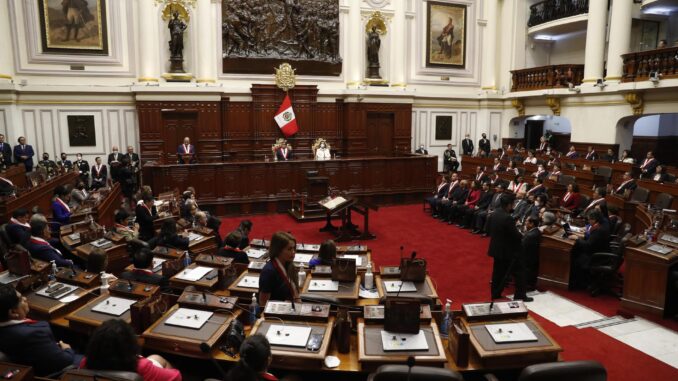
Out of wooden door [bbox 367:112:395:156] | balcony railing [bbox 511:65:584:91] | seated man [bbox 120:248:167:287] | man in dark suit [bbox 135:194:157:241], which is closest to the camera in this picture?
seated man [bbox 120:248:167:287]

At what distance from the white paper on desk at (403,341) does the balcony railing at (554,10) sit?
16203mm

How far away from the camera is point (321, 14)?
51.8 ft

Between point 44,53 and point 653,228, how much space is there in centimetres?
1581

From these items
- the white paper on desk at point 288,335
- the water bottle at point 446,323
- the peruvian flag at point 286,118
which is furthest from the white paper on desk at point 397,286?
the peruvian flag at point 286,118

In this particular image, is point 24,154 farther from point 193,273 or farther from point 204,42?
point 193,273

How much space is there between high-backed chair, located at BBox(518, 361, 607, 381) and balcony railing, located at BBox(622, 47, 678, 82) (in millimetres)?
12222

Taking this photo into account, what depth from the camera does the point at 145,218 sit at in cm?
702

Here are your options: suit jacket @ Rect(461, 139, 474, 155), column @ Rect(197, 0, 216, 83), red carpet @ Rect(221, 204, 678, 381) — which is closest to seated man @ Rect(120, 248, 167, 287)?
red carpet @ Rect(221, 204, 678, 381)

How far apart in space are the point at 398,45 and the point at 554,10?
5973 millimetres

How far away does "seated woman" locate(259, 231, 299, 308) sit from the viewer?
3939 millimetres

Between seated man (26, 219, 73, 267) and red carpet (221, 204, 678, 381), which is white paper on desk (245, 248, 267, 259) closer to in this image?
seated man (26, 219, 73, 267)

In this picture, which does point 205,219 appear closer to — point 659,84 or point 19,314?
point 19,314

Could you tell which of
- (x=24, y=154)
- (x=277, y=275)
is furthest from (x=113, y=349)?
(x=24, y=154)

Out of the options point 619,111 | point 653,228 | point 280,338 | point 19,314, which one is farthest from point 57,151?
point 619,111
